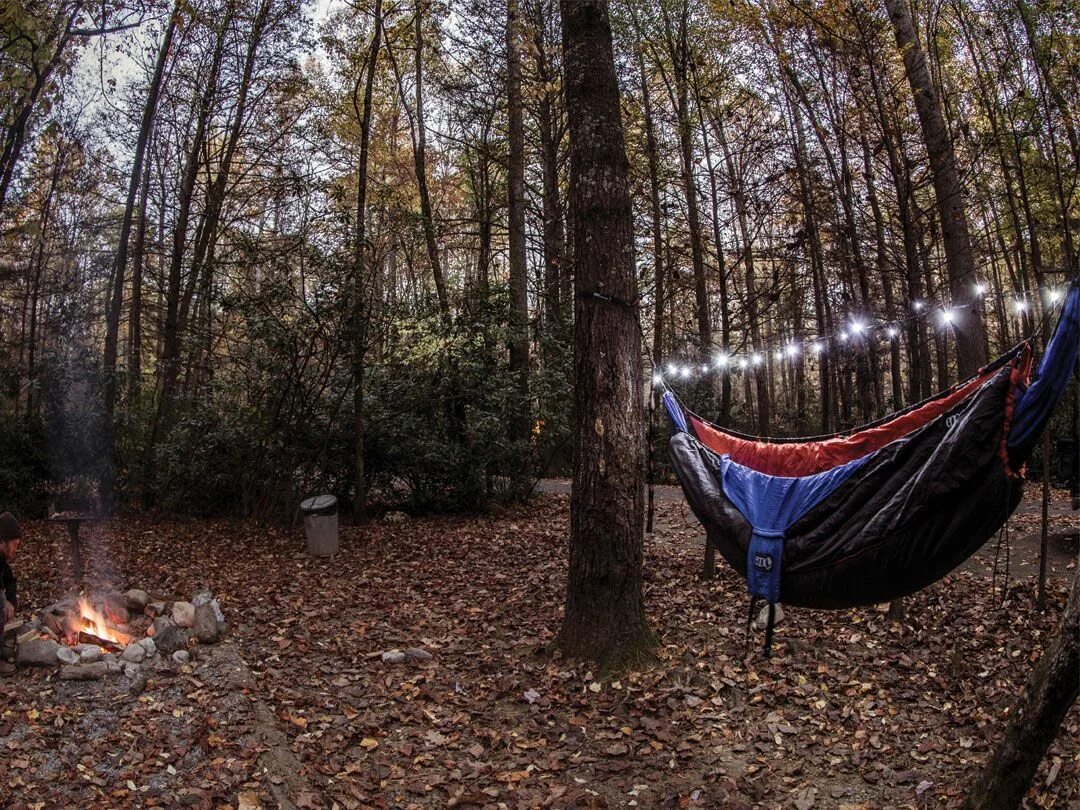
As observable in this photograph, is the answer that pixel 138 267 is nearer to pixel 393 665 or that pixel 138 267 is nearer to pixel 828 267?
pixel 393 665

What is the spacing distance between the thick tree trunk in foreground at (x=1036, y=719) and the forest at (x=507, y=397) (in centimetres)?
1

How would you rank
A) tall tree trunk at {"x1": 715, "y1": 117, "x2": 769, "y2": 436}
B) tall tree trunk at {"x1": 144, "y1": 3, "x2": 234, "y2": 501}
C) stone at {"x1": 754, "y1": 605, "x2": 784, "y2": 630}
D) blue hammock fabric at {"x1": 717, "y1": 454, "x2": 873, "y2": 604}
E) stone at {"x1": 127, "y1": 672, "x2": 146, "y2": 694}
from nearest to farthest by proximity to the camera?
blue hammock fabric at {"x1": 717, "y1": 454, "x2": 873, "y2": 604} < stone at {"x1": 127, "y1": 672, "x2": 146, "y2": 694} < stone at {"x1": 754, "y1": 605, "x2": 784, "y2": 630} < tall tree trunk at {"x1": 715, "y1": 117, "x2": 769, "y2": 436} < tall tree trunk at {"x1": 144, "y1": 3, "x2": 234, "y2": 501}

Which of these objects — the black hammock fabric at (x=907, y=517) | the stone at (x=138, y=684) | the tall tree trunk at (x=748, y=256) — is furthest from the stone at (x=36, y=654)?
the tall tree trunk at (x=748, y=256)

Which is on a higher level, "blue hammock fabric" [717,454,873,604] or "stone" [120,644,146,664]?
"blue hammock fabric" [717,454,873,604]

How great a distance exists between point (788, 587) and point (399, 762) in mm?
1987

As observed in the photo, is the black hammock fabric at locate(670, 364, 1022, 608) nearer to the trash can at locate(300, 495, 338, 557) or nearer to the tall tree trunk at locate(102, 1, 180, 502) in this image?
the trash can at locate(300, 495, 338, 557)

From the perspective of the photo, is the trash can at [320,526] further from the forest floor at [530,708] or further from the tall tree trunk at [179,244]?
the tall tree trunk at [179,244]

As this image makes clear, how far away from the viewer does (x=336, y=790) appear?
2.90m

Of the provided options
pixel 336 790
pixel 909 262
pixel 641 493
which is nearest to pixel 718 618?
pixel 641 493

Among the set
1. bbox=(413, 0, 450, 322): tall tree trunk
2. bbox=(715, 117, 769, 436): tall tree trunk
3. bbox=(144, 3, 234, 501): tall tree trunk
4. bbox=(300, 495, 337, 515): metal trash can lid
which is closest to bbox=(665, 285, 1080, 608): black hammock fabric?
bbox=(715, 117, 769, 436): tall tree trunk

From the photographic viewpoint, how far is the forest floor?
9.34 ft

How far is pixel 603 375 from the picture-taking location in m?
3.80

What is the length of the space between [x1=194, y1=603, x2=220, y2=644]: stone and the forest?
53mm

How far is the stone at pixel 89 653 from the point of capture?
3609 mm
